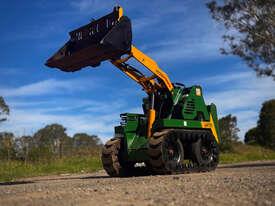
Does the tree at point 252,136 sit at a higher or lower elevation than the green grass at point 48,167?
higher

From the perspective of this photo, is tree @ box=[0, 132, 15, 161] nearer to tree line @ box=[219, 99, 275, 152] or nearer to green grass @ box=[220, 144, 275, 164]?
green grass @ box=[220, 144, 275, 164]

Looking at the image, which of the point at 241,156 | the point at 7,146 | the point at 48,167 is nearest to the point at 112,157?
the point at 48,167

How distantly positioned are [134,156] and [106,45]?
12.2ft

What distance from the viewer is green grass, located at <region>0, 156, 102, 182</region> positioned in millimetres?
19206

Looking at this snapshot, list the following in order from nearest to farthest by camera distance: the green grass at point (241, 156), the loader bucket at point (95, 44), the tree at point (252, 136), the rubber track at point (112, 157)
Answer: the loader bucket at point (95, 44), the rubber track at point (112, 157), the green grass at point (241, 156), the tree at point (252, 136)

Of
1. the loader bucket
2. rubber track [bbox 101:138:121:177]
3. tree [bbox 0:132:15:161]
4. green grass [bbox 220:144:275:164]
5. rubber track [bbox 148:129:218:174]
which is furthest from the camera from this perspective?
green grass [bbox 220:144:275:164]

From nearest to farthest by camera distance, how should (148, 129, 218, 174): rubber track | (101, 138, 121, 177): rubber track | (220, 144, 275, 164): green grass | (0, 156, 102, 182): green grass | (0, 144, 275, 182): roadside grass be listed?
(148, 129, 218, 174): rubber track
(101, 138, 121, 177): rubber track
(0, 144, 275, 182): roadside grass
(0, 156, 102, 182): green grass
(220, 144, 275, 164): green grass

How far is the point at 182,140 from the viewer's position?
15.2 m

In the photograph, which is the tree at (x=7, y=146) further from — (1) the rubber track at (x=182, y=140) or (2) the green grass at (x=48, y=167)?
(1) the rubber track at (x=182, y=140)

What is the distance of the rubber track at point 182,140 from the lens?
13508 millimetres

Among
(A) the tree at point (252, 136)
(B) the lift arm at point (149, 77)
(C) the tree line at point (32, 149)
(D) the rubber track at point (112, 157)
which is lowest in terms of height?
(D) the rubber track at point (112, 157)

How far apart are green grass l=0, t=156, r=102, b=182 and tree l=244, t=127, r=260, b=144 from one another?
32749mm

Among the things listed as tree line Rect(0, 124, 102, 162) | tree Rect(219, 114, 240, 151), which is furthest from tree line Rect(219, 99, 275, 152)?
tree line Rect(0, 124, 102, 162)

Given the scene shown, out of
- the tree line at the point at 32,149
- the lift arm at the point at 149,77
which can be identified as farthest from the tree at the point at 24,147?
the lift arm at the point at 149,77
